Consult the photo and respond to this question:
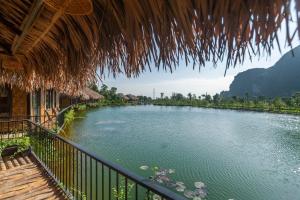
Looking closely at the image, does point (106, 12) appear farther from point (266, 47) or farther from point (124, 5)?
point (266, 47)

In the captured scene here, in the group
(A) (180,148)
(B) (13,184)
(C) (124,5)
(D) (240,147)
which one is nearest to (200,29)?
(C) (124,5)

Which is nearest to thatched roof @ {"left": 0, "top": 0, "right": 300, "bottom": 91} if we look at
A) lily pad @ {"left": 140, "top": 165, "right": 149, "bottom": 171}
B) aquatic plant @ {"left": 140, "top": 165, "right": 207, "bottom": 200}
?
aquatic plant @ {"left": 140, "top": 165, "right": 207, "bottom": 200}

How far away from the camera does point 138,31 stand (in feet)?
4.93

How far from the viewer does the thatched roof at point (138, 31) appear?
1.06m

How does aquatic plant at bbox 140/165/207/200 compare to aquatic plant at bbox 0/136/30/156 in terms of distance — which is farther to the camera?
aquatic plant at bbox 140/165/207/200

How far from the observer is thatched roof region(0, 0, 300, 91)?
106 centimetres

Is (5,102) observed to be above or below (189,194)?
above

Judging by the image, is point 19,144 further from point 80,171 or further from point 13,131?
point 80,171

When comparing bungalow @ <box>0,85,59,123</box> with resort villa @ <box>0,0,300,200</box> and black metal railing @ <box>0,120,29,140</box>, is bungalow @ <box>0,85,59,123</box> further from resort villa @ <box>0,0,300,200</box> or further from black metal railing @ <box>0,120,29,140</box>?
resort villa @ <box>0,0,300,200</box>

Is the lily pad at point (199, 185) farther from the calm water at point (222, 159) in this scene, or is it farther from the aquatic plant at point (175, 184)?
the calm water at point (222, 159)

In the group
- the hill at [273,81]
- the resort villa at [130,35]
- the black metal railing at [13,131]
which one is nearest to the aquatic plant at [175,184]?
the black metal railing at [13,131]

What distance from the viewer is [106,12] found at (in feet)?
4.88

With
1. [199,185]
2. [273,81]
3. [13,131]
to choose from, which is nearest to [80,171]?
[199,185]

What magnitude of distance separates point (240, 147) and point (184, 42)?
35.9 ft
